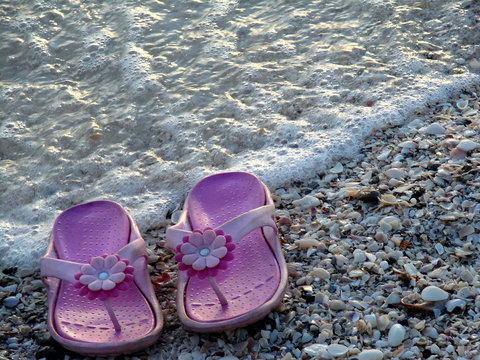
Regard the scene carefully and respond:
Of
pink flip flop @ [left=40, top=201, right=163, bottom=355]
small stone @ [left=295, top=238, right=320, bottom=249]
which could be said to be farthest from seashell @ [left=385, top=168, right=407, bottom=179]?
pink flip flop @ [left=40, top=201, right=163, bottom=355]

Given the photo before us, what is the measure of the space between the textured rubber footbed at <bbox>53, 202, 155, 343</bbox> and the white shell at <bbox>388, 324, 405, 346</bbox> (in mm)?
765

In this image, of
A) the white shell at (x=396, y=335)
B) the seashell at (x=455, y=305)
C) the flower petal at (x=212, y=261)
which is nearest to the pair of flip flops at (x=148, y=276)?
the flower petal at (x=212, y=261)

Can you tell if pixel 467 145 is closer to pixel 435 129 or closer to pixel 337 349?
pixel 435 129

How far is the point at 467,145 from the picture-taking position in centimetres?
238

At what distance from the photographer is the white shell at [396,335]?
5.65 feet

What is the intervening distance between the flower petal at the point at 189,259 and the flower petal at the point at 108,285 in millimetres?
244

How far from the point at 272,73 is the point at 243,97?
0.27 meters

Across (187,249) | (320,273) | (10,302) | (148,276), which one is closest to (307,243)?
(320,273)

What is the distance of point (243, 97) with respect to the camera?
3.10 metres

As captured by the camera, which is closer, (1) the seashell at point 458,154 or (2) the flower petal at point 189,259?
(2) the flower petal at point 189,259

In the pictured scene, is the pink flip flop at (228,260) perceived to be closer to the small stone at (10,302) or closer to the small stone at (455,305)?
the small stone at (455,305)

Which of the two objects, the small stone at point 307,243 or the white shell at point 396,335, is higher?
the white shell at point 396,335

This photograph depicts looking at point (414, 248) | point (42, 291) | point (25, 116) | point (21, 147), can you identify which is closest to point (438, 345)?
point (414, 248)

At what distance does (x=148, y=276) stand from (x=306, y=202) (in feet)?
2.46
